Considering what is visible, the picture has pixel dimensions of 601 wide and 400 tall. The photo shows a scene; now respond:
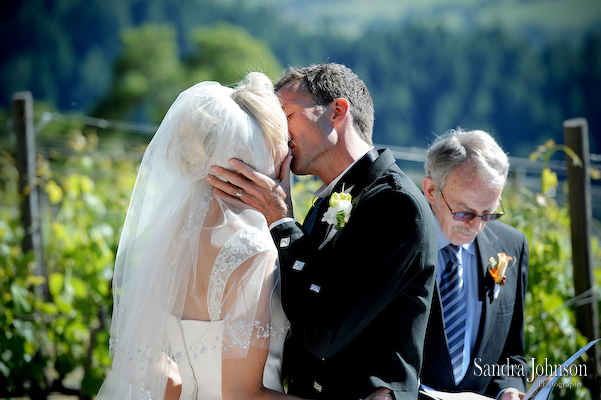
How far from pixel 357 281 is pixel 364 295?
6cm

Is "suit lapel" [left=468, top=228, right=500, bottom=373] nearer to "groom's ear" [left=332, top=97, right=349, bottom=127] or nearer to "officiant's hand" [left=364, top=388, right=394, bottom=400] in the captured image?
"officiant's hand" [left=364, top=388, right=394, bottom=400]

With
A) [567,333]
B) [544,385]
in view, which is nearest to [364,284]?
[544,385]

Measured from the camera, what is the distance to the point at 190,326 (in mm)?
2086

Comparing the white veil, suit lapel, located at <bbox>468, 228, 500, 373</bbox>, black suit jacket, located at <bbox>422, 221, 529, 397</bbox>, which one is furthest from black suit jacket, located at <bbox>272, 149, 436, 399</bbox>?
suit lapel, located at <bbox>468, 228, 500, 373</bbox>

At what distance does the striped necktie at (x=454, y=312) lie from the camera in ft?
8.21

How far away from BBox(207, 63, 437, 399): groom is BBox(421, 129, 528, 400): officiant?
0.41 meters

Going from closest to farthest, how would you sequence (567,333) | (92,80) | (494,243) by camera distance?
(494,243) < (567,333) < (92,80)

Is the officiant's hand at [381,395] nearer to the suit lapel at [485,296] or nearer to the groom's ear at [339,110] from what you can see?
the suit lapel at [485,296]

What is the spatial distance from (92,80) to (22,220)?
6314 centimetres

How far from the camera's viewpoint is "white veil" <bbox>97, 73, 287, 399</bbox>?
2.00m

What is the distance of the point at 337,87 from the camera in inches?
97.3

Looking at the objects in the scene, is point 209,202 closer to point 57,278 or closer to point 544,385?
point 544,385

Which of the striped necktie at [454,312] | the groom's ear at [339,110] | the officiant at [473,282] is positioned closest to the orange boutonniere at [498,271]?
the officiant at [473,282]

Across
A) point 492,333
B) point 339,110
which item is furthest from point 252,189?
point 492,333
